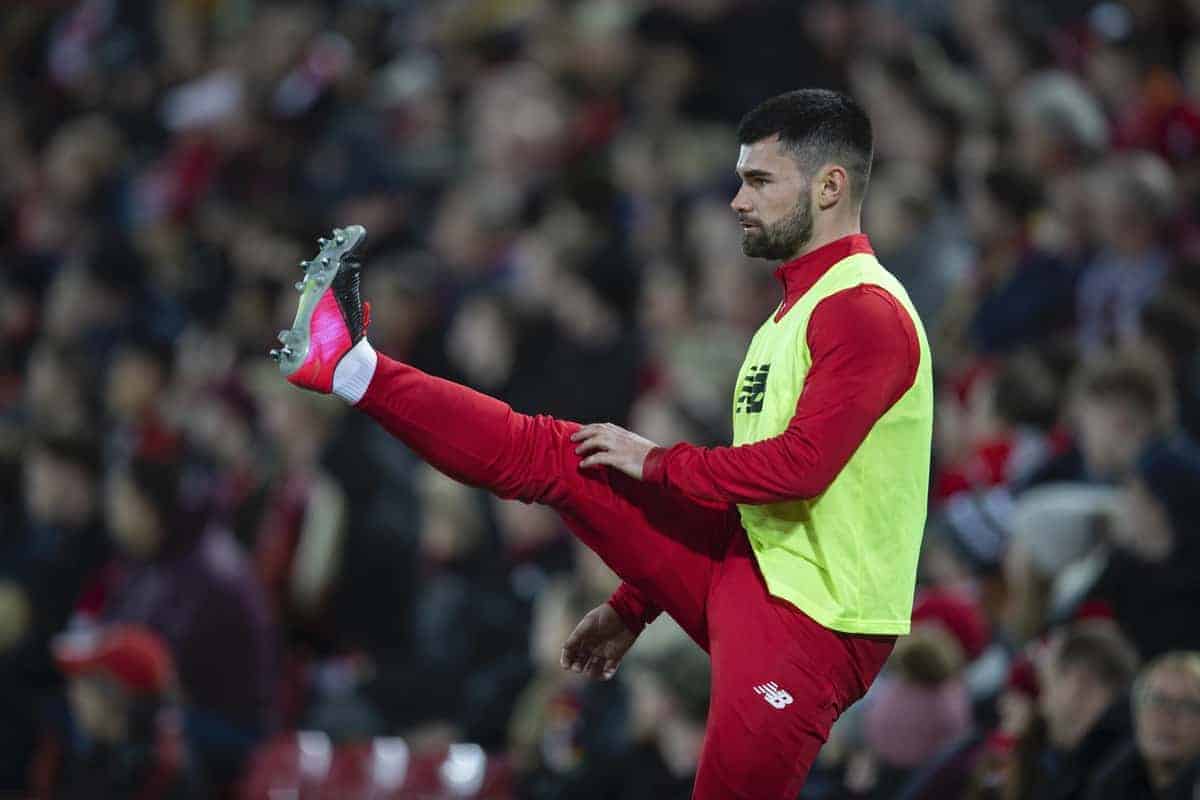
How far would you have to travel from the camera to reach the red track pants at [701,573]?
3.86 metres

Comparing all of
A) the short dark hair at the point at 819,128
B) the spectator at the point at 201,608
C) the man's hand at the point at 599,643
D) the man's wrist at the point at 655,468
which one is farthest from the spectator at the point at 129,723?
the short dark hair at the point at 819,128

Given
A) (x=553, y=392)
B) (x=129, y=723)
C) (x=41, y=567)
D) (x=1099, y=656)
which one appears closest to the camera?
(x=1099, y=656)

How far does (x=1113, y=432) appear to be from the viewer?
589 cm

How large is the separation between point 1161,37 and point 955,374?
6.99ft

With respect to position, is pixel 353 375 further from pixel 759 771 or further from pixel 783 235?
pixel 759 771

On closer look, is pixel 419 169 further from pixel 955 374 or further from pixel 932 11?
pixel 955 374

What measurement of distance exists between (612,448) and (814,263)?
56 cm

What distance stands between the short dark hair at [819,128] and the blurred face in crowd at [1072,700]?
1.57 metres

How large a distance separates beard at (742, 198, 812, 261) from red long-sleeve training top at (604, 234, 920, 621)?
0.62ft

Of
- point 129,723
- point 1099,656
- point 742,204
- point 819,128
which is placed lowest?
point 129,723

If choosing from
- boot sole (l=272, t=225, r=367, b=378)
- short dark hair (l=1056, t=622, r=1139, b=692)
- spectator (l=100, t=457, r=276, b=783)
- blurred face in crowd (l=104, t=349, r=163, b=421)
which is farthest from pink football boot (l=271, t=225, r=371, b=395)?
blurred face in crowd (l=104, t=349, r=163, b=421)

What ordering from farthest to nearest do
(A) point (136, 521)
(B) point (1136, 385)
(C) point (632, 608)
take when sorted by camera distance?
(A) point (136, 521) < (B) point (1136, 385) < (C) point (632, 608)

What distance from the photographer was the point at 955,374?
7484mm

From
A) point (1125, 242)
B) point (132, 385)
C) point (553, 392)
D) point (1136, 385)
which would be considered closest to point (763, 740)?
point (1136, 385)
